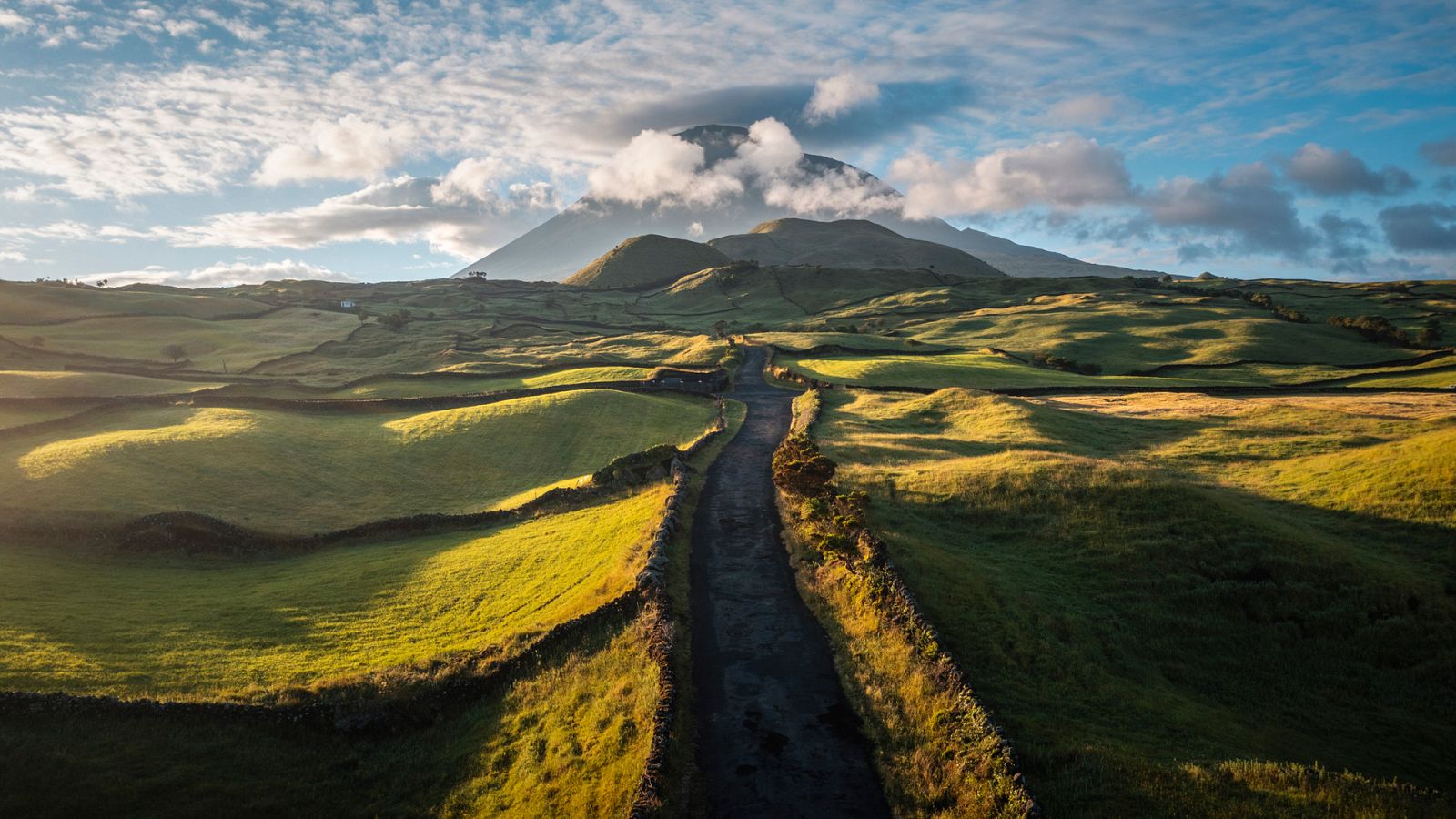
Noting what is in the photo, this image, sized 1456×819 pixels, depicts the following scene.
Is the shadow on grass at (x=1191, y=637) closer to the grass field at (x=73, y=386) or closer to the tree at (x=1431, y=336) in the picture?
the grass field at (x=73, y=386)

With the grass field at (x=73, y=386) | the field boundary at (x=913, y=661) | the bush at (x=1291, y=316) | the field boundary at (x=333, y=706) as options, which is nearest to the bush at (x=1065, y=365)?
the bush at (x=1291, y=316)

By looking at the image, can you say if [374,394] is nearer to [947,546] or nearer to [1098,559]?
[947,546]

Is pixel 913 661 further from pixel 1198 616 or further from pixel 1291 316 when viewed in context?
pixel 1291 316

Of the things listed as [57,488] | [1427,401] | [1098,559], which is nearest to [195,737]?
[57,488]

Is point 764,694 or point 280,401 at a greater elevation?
point 280,401

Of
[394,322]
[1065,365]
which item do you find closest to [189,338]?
[394,322]

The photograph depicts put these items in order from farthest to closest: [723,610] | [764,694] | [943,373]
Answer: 1. [943,373]
2. [723,610]
3. [764,694]

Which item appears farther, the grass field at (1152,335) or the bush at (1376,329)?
the bush at (1376,329)
